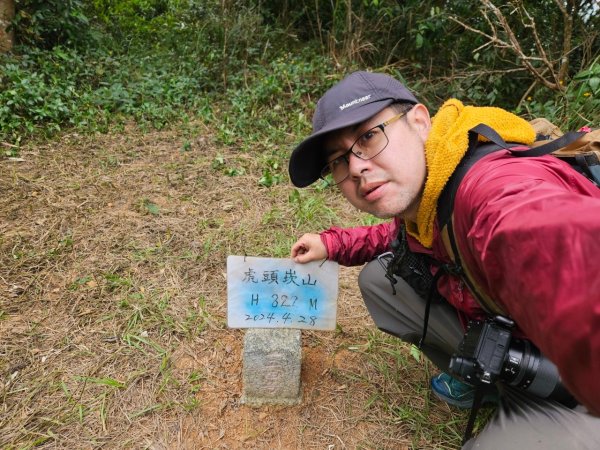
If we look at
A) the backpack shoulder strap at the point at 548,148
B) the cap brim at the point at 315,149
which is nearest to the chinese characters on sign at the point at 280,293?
the cap brim at the point at 315,149

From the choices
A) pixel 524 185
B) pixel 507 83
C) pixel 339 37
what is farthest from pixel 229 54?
pixel 524 185

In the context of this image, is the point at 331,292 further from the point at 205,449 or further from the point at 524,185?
the point at 524,185

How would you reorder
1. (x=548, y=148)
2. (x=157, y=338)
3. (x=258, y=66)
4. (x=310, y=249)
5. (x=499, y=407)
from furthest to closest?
1. (x=258, y=66)
2. (x=157, y=338)
3. (x=310, y=249)
4. (x=499, y=407)
5. (x=548, y=148)

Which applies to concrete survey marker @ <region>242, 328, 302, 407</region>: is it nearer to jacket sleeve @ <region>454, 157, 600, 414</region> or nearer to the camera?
the camera

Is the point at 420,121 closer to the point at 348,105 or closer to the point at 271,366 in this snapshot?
the point at 348,105

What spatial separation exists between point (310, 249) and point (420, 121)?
0.64 meters

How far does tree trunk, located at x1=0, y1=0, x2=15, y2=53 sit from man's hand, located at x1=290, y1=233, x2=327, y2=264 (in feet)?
15.1

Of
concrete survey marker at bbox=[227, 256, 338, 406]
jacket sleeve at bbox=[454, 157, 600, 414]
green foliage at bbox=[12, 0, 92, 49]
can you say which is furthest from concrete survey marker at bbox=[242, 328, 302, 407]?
green foliage at bbox=[12, 0, 92, 49]

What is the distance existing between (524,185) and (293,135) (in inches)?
132

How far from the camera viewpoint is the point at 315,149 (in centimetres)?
131

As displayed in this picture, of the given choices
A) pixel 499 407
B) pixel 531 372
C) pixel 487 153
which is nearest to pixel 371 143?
pixel 487 153

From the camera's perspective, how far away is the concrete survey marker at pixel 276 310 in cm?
161

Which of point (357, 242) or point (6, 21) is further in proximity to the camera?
point (6, 21)

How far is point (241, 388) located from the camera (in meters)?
1.86
